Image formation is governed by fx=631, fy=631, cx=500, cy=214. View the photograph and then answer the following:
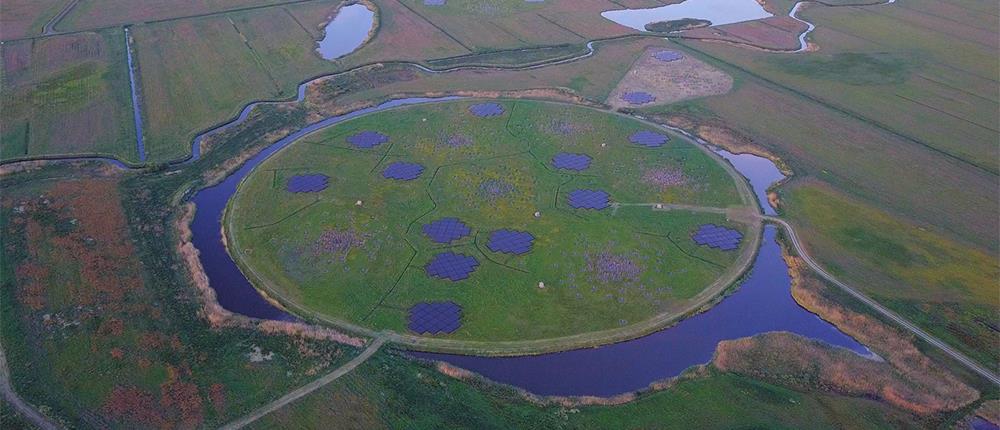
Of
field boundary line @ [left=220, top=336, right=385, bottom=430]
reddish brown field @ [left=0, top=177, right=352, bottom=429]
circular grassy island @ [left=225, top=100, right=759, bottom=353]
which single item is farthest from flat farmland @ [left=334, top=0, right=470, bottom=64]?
field boundary line @ [left=220, top=336, right=385, bottom=430]

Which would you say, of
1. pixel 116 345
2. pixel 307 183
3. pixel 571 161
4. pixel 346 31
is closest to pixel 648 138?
pixel 571 161

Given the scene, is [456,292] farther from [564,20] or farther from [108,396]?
[564,20]

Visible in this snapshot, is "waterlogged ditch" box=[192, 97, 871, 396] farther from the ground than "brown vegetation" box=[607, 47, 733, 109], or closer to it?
closer to it

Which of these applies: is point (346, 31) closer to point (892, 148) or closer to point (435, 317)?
point (435, 317)

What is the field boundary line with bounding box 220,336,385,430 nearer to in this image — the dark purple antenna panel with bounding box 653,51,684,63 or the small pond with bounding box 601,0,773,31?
the dark purple antenna panel with bounding box 653,51,684,63

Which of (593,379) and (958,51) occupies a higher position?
(958,51)

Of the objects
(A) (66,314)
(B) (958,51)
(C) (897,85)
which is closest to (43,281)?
(A) (66,314)

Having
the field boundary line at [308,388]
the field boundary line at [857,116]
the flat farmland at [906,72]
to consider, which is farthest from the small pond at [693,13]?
the field boundary line at [308,388]
